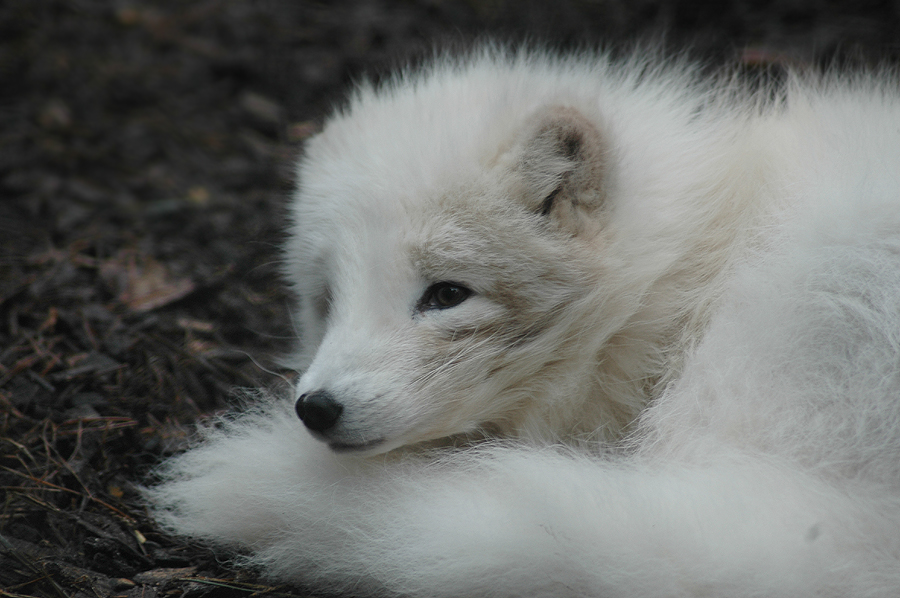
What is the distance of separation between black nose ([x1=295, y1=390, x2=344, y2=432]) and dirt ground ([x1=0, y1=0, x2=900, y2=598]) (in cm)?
50

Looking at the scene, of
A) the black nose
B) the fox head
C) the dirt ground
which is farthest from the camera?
the dirt ground

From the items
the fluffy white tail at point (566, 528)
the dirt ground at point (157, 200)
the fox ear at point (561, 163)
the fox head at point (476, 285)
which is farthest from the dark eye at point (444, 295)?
the dirt ground at point (157, 200)

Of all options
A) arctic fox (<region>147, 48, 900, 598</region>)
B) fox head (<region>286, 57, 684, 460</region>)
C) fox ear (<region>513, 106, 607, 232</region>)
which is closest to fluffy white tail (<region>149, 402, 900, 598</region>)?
arctic fox (<region>147, 48, 900, 598</region>)

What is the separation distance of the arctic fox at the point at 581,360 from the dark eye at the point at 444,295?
10 mm

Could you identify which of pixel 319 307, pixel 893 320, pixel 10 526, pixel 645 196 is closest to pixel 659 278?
pixel 645 196

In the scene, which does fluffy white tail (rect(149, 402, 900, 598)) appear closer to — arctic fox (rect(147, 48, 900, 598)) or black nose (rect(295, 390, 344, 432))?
arctic fox (rect(147, 48, 900, 598))

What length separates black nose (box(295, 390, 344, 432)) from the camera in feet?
6.59

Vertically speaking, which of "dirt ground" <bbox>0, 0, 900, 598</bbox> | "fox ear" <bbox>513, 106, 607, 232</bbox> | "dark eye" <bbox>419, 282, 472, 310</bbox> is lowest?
"dirt ground" <bbox>0, 0, 900, 598</bbox>

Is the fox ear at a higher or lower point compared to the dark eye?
higher

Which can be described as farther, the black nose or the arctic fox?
the black nose

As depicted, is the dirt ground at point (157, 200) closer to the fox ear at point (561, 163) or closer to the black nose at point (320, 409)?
the black nose at point (320, 409)

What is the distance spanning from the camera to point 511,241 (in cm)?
219

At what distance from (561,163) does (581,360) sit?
22.8 inches

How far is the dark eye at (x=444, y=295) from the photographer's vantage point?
2199 millimetres
